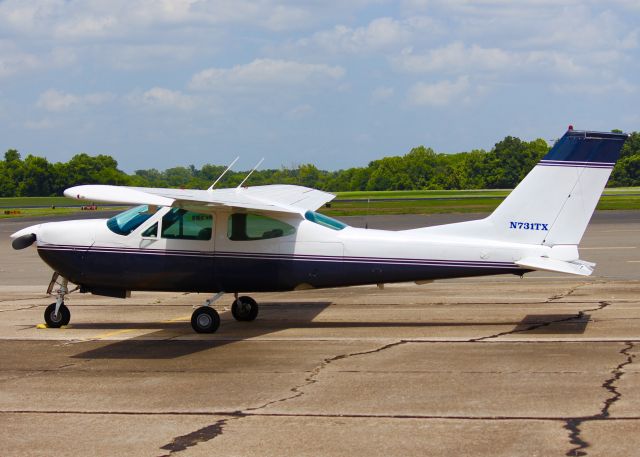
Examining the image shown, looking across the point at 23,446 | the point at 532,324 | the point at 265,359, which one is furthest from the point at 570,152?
the point at 23,446

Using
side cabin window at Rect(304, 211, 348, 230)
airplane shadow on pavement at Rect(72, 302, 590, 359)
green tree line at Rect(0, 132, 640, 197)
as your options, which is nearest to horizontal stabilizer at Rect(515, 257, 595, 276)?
airplane shadow on pavement at Rect(72, 302, 590, 359)

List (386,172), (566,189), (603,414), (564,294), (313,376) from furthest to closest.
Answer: (386,172)
(564,294)
(566,189)
(313,376)
(603,414)

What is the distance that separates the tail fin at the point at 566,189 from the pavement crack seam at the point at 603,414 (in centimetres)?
226

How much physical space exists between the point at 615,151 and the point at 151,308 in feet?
26.3

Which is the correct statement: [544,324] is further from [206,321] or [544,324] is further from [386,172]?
[386,172]

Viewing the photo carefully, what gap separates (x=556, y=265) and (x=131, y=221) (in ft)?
19.2

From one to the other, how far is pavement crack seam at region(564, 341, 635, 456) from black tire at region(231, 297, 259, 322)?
571 centimetres

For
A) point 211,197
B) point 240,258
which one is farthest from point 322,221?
point 211,197

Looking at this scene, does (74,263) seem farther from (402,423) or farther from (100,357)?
(402,423)

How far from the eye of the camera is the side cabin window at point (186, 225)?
13.4 meters

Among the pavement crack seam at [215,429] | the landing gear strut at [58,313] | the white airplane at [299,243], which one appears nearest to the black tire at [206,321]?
the white airplane at [299,243]

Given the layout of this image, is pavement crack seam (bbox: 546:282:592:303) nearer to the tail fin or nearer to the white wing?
the tail fin

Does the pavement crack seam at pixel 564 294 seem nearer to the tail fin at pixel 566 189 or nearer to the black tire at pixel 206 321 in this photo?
the tail fin at pixel 566 189

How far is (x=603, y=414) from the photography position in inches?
320
